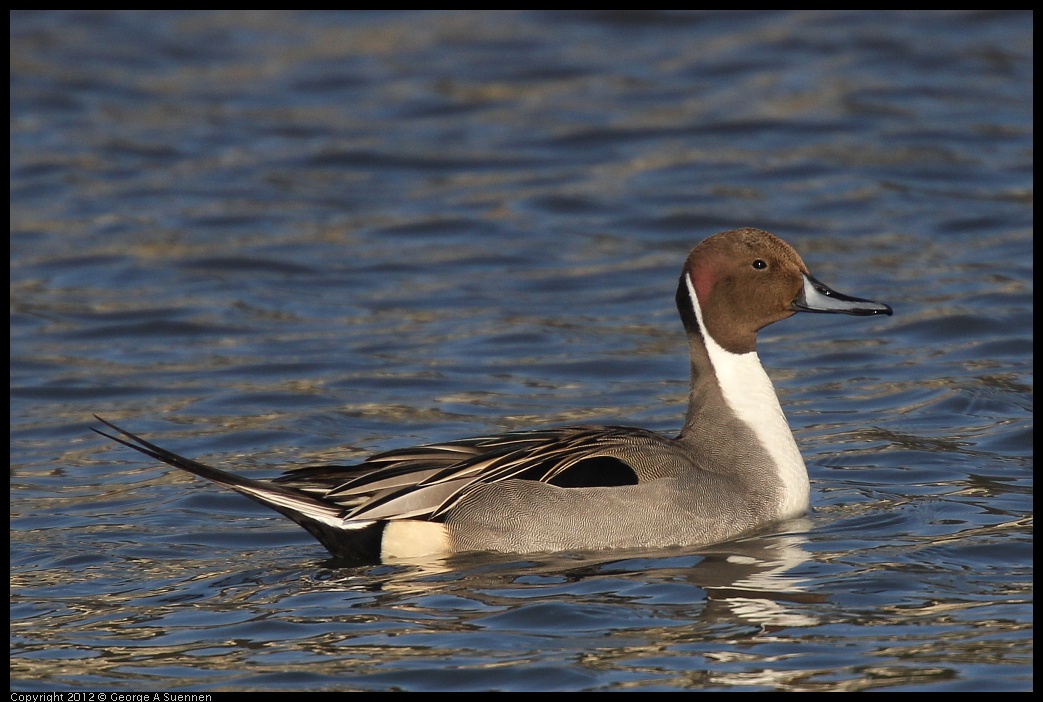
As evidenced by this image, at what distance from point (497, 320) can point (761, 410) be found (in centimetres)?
364

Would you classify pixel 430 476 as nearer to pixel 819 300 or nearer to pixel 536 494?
pixel 536 494

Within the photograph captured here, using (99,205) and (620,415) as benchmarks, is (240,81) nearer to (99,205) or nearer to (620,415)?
(99,205)

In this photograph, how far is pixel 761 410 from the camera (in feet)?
21.3

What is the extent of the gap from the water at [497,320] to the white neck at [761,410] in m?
0.16

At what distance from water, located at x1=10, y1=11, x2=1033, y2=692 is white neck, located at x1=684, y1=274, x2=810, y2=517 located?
155mm

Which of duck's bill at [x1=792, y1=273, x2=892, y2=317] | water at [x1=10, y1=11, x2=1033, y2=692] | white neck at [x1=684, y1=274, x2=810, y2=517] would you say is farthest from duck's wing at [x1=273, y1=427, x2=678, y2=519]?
duck's bill at [x1=792, y1=273, x2=892, y2=317]

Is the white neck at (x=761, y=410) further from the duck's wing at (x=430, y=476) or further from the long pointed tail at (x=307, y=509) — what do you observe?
the long pointed tail at (x=307, y=509)

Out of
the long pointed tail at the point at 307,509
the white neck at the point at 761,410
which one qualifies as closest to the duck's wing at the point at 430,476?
the long pointed tail at the point at 307,509

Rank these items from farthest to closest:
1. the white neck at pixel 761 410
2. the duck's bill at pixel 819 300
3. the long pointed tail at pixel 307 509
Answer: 1. the duck's bill at pixel 819 300
2. the white neck at pixel 761 410
3. the long pointed tail at pixel 307 509

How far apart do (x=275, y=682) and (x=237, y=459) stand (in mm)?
2861

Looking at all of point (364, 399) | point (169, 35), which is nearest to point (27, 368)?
point (364, 399)

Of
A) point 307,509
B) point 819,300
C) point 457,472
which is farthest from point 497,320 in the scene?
point 307,509

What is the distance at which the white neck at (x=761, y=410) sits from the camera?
6316 millimetres

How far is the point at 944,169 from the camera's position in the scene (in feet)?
41.2
